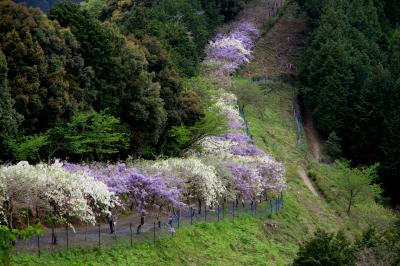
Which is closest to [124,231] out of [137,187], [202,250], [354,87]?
[137,187]

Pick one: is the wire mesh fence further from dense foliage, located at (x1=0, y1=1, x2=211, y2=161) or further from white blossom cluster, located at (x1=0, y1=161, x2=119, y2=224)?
dense foliage, located at (x1=0, y1=1, x2=211, y2=161)

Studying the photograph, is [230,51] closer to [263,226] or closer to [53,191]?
[263,226]

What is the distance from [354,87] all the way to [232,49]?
14538 millimetres

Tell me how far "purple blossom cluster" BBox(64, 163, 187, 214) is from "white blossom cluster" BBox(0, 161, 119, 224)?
4.29 feet

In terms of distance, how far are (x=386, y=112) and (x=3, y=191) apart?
4844 centimetres

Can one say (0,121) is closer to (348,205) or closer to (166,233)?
(166,233)

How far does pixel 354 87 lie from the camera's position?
224 ft

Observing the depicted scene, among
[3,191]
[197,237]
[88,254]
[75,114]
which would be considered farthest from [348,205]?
[3,191]

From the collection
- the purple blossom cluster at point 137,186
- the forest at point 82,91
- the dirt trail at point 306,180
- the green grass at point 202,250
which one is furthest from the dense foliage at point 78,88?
the dirt trail at point 306,180

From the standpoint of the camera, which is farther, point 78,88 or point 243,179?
point 243,179

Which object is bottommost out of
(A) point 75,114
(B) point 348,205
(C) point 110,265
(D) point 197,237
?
(B) point 348,205

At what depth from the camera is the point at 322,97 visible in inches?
2611

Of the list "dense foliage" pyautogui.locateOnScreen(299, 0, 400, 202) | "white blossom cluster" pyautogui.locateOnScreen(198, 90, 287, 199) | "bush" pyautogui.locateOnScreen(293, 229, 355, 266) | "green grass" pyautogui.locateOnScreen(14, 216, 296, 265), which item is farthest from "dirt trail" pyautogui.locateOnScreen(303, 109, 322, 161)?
"bush" pyautogui.locateOnScreen(293, 229, 355, 266)

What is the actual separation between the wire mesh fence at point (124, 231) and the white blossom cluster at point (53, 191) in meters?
0.77
